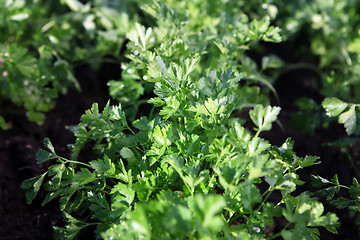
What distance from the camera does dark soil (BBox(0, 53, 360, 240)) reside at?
150 cm

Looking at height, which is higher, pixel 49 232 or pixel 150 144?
pixel 150 144

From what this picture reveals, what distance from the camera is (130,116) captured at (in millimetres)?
1683

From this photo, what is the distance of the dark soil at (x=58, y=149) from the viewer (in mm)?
Answer: 1496

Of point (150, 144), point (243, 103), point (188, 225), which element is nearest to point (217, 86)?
point (150, 144)

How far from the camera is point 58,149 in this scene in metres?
1.71

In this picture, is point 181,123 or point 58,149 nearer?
point 181,123

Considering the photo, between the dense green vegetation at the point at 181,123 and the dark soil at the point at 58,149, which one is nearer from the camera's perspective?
the dense green vegetation at the point at 181,123

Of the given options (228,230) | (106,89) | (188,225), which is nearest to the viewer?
(188,225)

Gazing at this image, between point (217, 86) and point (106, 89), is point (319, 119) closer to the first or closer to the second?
point (217, 86)

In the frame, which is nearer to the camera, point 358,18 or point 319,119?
point 319,119

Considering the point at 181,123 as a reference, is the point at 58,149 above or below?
below

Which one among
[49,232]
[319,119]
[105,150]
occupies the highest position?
[105,150]

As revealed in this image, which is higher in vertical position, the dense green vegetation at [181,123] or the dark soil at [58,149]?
the dense green vegetation at [181,123]

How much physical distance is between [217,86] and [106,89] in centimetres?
116
